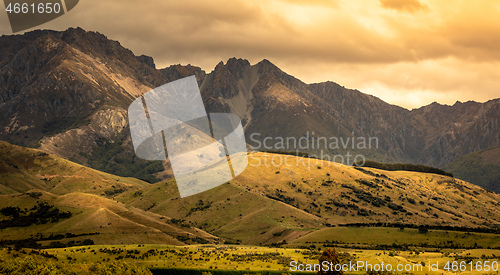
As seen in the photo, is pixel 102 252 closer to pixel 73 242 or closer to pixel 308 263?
pixel 73 242

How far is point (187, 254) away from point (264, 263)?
23.8 m

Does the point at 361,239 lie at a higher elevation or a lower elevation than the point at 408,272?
lower

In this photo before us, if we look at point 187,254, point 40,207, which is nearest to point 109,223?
point 40,207

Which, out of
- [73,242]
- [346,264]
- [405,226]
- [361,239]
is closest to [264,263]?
[346,264]

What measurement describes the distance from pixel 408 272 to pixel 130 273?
58582 mm

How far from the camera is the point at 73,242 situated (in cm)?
14438

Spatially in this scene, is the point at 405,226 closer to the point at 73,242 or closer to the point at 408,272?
the point at 408,272

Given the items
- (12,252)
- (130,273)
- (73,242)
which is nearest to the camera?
(130,273)

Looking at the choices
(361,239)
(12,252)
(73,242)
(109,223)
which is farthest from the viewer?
(361,239)

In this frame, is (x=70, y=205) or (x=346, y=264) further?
(x=70, y=205)

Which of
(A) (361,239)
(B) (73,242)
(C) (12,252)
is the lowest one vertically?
(A) (361,239)

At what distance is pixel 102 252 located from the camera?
4737 inches

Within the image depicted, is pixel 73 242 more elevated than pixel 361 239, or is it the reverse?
pixel 73 242

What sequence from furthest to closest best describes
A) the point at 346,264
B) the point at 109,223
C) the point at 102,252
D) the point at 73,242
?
the point at 109,223 → the point at 73,242 → the point at 102,252 → the point at 346,264
